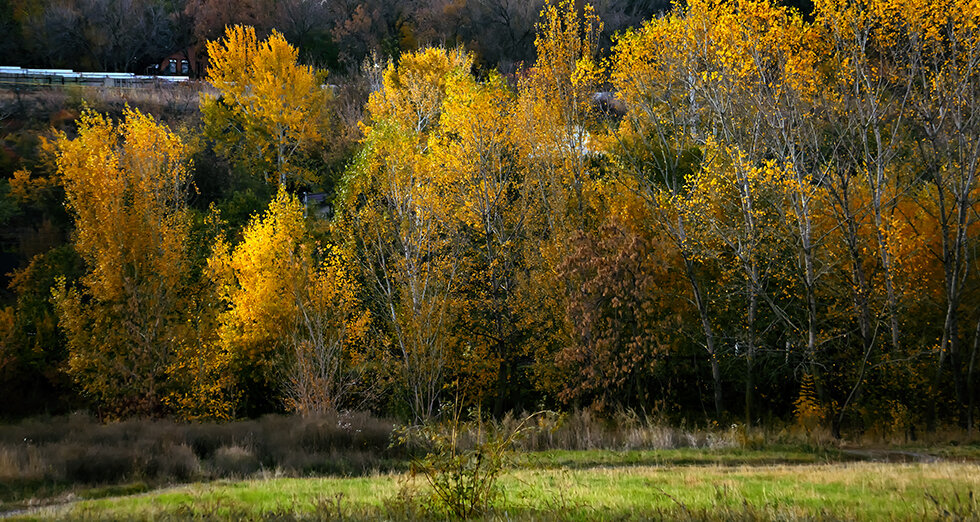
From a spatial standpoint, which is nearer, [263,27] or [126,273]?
[126,273]

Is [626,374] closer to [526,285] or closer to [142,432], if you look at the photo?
[526,285]

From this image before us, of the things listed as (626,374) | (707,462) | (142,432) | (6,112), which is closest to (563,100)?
(626,374)

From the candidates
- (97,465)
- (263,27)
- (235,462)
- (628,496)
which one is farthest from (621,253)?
(263,27)

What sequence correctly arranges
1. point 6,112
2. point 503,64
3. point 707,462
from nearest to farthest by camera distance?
point 707,462
point 6,112
point 503,64

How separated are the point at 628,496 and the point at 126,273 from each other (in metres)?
23.1

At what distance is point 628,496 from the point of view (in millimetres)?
8812

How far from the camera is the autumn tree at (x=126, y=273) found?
86.0ft

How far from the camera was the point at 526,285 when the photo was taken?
24812mm

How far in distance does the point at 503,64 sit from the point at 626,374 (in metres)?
37.6

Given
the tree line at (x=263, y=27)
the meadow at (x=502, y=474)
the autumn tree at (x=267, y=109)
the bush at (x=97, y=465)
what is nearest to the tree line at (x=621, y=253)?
the meadow at (x=502, y=474)

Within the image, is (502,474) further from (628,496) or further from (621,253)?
(621,253)

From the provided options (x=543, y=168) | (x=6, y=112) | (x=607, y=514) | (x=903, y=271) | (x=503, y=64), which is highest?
(x=503, y=64)

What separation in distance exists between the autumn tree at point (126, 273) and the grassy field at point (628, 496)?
15622 mm

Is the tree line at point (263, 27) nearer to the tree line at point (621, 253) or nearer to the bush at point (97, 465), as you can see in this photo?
the tree line at point (621, 253)
